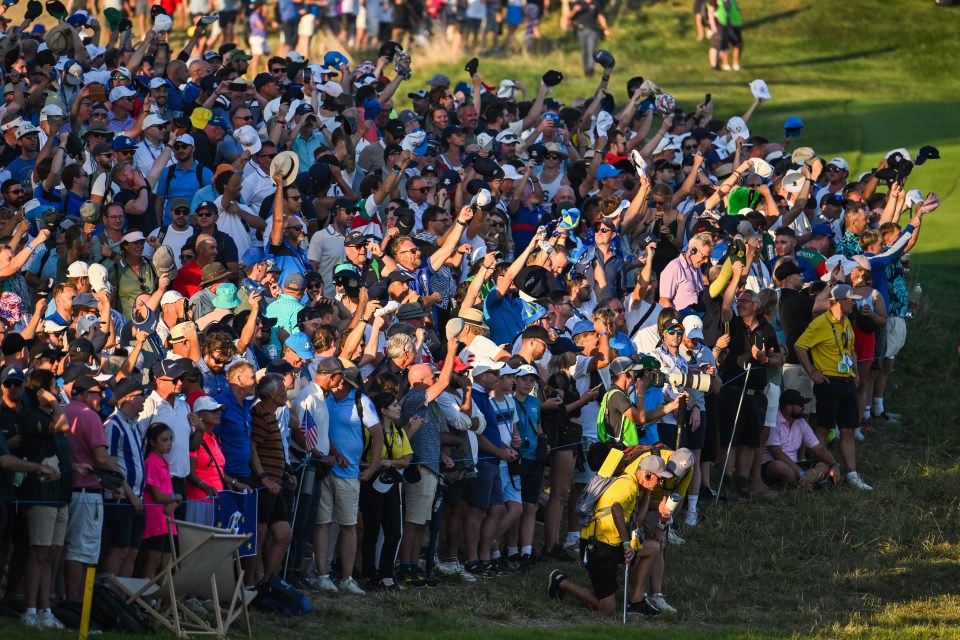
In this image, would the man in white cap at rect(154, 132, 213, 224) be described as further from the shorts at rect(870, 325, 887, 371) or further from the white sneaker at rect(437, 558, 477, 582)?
the shorts at rect(870, 325, 887, 371)

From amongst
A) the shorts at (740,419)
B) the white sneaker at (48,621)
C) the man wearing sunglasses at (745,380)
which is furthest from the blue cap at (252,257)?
the shorts at (740,419)

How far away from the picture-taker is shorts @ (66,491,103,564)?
1156 cm

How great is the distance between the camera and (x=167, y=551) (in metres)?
12.2

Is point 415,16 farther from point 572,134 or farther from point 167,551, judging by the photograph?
point 167,551

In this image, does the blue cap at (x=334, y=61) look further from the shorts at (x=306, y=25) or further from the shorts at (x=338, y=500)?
the shorts at (x=338, y=500)

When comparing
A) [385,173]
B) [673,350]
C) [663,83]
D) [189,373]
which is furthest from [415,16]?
[189,373]

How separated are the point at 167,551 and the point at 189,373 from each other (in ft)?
4.37

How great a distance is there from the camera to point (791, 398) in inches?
726

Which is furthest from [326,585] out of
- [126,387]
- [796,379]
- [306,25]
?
[306,25]

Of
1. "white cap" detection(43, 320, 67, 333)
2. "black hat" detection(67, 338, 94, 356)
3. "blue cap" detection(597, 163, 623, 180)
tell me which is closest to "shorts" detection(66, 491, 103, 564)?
"black hat" detection(67, 338, 94, 356)

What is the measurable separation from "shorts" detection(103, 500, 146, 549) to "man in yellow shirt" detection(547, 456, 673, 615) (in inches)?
165

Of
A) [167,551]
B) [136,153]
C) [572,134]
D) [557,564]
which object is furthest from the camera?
[572,134]

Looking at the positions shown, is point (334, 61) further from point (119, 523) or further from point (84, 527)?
point (84, 527)

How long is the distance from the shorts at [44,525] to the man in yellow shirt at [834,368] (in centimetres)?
980
